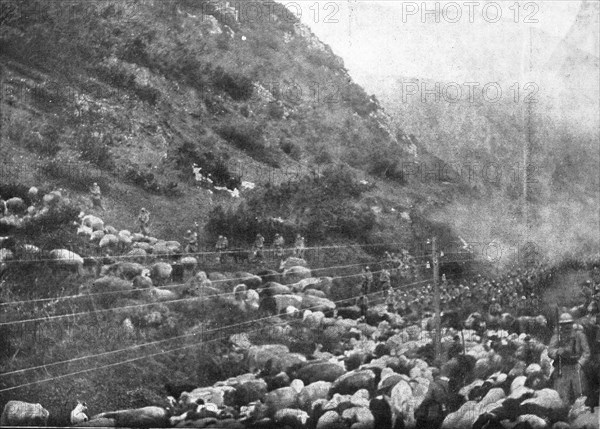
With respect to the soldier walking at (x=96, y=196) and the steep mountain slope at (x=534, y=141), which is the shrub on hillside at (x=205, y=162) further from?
the steep mountain slope at (x=534, y=141)

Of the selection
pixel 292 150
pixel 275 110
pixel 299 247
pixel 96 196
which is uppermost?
pixel 275 110

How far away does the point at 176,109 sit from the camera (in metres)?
8.15

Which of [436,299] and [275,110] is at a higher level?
[275,110]

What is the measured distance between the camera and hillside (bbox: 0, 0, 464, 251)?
8.01 m

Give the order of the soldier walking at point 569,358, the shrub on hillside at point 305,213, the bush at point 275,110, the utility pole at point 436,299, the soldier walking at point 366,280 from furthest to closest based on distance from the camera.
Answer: the bush at point 275,110 → the shrub on hillside at point 305,213 → the soldier walking at point 366,280 → the utility pole at point 436,299 → the soldier walking at point 569,358

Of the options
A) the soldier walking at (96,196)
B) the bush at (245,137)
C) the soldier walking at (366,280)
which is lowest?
the soldier walking at (366,280)

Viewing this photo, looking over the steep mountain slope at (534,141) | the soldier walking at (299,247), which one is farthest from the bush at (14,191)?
the steep mountain slope at (534,141)

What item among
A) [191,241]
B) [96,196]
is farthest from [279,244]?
[96,196]

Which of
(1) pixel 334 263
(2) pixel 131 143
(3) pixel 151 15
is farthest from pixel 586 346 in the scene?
(3) pixel 151 15

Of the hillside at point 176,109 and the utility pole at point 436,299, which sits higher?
the hillside at point 176,109

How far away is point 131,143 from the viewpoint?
320 inches

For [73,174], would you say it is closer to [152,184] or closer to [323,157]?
[152,184]

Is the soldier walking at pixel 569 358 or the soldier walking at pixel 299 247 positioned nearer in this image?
the soldier walking at pixel 569 358

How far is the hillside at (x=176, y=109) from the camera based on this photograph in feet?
26.3
